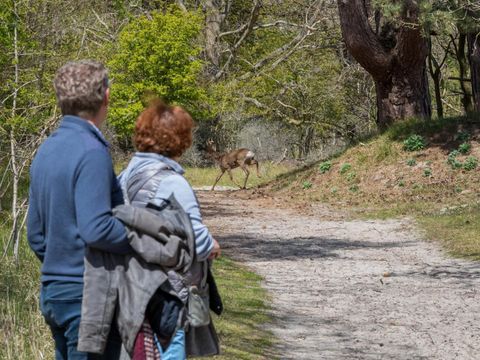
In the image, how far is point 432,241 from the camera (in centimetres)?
1777

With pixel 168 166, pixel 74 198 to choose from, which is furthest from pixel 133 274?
pixel 168 166

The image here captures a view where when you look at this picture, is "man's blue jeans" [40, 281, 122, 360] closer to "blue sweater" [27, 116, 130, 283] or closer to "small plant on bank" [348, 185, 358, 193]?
"blue sweater" [27, 116, 130, 283]

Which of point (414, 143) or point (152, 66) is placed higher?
point (152, 66)

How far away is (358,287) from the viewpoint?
43.2 feet

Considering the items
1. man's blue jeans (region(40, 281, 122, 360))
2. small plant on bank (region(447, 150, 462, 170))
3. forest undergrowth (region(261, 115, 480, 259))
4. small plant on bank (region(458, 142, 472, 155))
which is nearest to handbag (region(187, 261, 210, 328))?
man's blue jeans (region(40, 281, 122, 360))

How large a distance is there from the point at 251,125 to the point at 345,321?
4535 centimetres

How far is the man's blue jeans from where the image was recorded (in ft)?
15.3

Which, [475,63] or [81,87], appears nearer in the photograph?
[81,87]

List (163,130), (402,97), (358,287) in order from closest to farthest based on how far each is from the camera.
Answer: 1. (163,130)
2. (358,287)
3. (402,97)

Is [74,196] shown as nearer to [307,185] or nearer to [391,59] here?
[307,185]

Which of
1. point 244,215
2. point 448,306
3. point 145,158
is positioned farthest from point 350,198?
point 145,158

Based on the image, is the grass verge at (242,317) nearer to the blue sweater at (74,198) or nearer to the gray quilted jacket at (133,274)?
the gray quilted jacket at (133,274)

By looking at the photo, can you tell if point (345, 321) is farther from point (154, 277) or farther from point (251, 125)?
point (251, 125)

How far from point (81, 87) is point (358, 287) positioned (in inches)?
353
